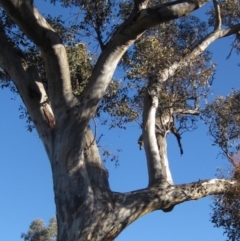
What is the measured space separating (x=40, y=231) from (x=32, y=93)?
21415 millimetres

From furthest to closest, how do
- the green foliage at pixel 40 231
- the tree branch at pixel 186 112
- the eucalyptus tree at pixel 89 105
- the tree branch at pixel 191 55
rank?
the green foliage at pixel 40 231, the tree branch at pixel 186 112, the tree branch at pixel 191 55, the eucalyptus tree at pixel 89 105

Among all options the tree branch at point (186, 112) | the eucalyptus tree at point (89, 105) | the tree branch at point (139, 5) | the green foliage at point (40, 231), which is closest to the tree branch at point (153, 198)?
the eucalyptus tree at point (89, 105)

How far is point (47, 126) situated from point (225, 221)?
442 cm

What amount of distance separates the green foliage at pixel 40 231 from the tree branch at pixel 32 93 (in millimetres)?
20023

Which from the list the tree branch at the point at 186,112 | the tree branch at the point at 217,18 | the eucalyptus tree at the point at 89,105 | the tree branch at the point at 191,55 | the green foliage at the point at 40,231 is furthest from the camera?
the green foliage at the point at 40,231

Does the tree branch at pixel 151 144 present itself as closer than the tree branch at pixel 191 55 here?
Yes

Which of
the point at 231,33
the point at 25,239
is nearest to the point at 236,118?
the point at 231,33

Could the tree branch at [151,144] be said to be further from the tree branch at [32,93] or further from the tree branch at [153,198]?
the tree branch at [32,93]

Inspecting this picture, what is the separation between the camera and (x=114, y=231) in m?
7.90

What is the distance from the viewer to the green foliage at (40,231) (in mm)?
28500

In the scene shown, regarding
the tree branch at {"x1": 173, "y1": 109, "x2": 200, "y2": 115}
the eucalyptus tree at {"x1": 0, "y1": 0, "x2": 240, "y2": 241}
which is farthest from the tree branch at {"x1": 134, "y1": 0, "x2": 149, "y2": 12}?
the tree branch at {"x1": 173, "y1": 109, "x2": 200, "y2": 115}

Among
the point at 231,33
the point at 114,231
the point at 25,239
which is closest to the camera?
the point at 114,231

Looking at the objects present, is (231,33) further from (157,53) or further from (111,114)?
(111,114)

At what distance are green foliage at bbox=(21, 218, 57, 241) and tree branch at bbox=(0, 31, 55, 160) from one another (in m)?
20.0
